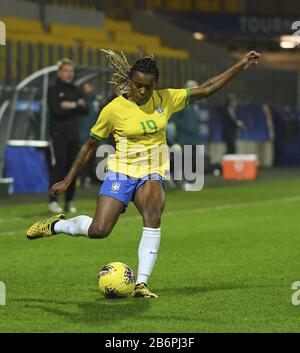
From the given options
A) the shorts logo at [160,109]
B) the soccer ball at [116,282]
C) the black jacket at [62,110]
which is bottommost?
the soccer ball at [116,282]

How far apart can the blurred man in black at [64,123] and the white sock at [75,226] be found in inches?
316

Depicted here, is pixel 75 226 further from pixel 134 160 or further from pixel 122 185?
pixel 134 160

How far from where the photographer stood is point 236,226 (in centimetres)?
1683

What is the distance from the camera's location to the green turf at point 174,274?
8.73m

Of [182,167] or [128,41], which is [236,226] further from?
[128,41]

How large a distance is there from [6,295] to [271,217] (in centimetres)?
879

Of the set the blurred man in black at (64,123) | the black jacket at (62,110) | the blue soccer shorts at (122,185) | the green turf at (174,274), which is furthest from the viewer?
the black jacket at (62,110)

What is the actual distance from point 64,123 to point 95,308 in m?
9.64

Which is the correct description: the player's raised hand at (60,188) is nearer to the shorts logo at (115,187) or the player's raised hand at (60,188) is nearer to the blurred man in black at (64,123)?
the shorts logo at (115,187)

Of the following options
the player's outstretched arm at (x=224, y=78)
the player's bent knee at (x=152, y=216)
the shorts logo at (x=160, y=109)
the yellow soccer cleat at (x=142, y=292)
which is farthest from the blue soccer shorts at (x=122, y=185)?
the player's outstretched arm at (x=224, y=78)

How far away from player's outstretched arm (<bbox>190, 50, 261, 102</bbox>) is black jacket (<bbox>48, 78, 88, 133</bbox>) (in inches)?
332

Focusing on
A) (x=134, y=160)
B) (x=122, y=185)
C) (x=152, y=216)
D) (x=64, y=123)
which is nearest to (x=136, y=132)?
(x=134, y=160)

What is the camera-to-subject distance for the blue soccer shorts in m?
10.1

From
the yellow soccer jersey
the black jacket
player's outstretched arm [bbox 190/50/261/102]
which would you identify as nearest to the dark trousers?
the black jacket
